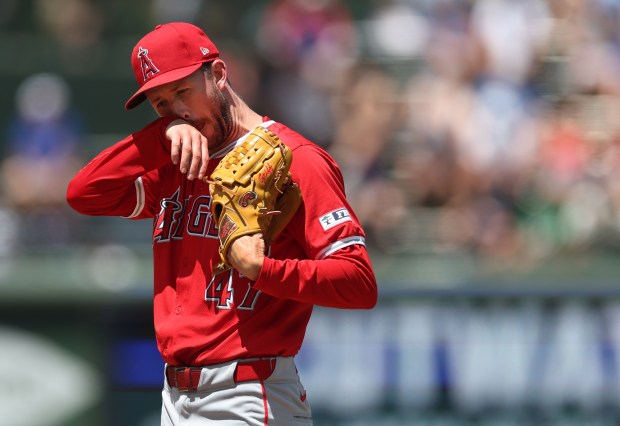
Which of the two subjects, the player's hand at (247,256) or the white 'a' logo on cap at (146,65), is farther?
the white 'a' logo on cap at (146,65)

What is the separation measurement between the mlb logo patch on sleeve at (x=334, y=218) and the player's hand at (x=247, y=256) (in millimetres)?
215

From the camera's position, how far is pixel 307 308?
326cm

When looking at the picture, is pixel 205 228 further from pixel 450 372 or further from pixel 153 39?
pixel 450 372

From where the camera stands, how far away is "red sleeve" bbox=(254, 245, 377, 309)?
9.73 feet

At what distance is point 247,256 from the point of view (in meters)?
2.95

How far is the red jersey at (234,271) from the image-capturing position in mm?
3010

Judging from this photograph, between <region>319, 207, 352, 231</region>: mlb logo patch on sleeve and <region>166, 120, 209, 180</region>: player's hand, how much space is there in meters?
0.36

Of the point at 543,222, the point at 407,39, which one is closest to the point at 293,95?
the point at 407,39

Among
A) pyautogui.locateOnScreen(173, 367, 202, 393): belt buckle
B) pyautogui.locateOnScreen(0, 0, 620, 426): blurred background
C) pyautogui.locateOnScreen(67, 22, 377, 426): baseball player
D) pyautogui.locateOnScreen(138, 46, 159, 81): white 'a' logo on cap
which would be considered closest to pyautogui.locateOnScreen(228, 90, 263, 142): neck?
pyautogui.locateOnScreen(67, 22, 377, 426): baseball player

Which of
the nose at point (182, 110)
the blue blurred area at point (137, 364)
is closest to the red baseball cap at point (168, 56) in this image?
the nose at point (182, 110)

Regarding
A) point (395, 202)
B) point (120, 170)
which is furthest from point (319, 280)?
point (395, 202)

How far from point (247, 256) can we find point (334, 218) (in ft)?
0.96

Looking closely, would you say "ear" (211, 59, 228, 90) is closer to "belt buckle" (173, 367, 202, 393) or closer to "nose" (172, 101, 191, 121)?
"nose" (172, 101, 191, 121)

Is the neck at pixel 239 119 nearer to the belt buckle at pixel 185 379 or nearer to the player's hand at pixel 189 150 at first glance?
the player's hand at pixel 189 150
